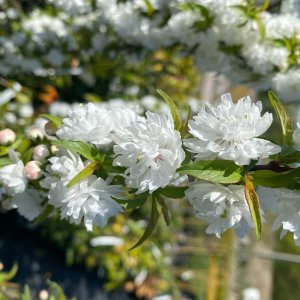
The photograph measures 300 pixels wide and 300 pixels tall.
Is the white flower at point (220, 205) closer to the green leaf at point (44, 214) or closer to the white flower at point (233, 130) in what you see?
the white flower at point (233, 130)

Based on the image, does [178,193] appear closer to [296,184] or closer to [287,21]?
[296,184]

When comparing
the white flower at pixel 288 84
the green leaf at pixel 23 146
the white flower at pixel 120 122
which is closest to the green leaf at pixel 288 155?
the white flower at pixel 120 122

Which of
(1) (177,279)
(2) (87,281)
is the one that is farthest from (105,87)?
(1) (177,279)

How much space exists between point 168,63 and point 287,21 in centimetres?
166

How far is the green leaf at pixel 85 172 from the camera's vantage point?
0.83 m

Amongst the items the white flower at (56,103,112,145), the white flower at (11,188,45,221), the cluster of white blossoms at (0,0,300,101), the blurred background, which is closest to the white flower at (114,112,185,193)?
the white flower at (56,103,112,145)

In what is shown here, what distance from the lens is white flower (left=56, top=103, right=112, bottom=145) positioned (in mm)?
879

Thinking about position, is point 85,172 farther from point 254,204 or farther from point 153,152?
point 254,204

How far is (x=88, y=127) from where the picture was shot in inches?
34.7

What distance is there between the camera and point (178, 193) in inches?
32.7

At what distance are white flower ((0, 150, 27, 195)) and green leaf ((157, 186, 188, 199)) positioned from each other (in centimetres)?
31

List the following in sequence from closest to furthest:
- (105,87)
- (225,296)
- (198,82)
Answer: (105,87)
(225,296)
(198,82)

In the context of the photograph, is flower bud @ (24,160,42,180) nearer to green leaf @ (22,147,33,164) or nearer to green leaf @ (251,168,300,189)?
green leaf @ (22,147,33,164)

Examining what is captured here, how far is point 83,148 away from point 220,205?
267mm
